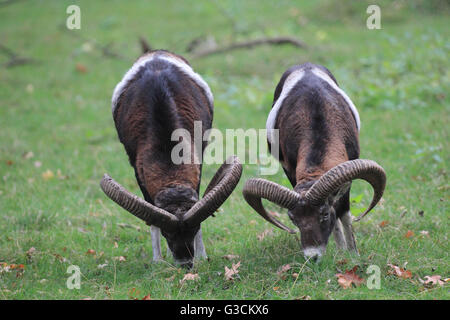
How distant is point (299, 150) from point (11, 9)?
2505 centimetres

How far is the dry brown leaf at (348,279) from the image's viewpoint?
5.96 metres

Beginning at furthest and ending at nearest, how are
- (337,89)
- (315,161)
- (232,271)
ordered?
(337,89)
(315,161)
(232,271)

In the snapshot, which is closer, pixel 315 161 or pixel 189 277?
pixel 189 277

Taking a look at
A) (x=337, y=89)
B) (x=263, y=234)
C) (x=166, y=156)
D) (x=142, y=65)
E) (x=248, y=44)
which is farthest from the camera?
(x=248, y=44)

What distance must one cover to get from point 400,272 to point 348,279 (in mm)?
610

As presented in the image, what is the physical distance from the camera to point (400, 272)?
622 cm

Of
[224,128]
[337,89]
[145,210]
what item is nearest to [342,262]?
[145,210]

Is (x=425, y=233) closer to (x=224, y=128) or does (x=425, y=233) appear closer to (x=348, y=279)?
(x=348, y=279)

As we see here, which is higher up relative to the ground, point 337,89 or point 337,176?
point 337,89

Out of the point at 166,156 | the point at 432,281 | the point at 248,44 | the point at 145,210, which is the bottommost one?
the point at 432,281

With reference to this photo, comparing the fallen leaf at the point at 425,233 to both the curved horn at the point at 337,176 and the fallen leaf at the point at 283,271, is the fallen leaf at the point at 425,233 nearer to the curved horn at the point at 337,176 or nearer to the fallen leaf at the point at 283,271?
the curved horn at the point at 337,176
